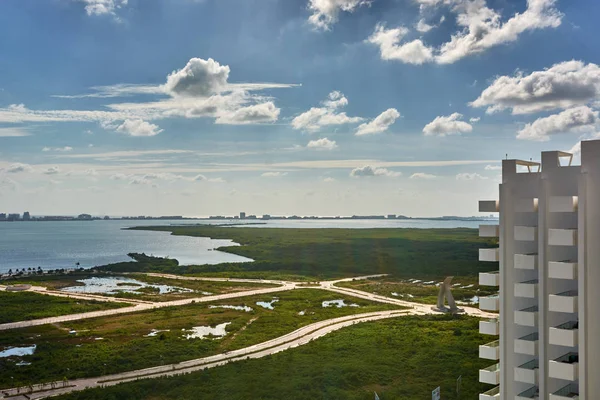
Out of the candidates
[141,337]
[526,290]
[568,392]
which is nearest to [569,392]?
[568,392]

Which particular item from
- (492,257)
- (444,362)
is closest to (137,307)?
(444,362)

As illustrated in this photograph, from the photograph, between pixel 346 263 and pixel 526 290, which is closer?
pixel 526 290

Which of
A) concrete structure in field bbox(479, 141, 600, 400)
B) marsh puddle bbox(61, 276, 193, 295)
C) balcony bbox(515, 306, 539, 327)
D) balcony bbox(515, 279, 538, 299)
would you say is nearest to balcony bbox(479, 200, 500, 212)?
concrete structure in field bbox(479, 141, 600, 400)

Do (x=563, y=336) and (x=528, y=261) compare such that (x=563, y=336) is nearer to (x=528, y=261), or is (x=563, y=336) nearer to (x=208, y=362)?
(x=528, y=261)

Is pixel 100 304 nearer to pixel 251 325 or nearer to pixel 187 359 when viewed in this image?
pixel 251 325

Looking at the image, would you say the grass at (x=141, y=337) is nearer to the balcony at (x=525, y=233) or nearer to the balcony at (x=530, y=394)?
the balcony at (x=530, y=394)

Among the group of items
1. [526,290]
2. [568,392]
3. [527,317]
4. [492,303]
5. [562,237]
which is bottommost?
[568,392]

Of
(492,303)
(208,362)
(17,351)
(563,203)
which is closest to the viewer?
(563,203)
